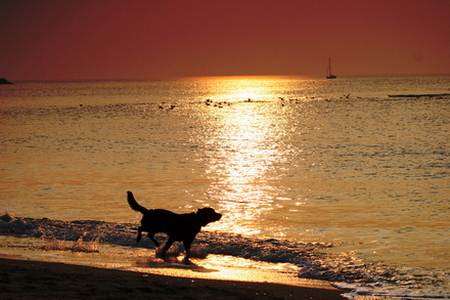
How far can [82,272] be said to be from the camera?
877cm

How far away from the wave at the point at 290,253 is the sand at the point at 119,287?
945 mm

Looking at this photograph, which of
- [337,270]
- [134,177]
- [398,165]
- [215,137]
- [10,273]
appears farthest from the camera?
[215,137]

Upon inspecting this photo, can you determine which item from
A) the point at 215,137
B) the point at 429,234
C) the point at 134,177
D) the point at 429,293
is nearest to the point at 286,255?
the point at 429,293

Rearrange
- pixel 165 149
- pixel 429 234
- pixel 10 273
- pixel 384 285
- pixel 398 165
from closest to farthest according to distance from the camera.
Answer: pixel 10 273, pixel 384 285, pixel 429 234, pixel 398 165, pixel 165 149

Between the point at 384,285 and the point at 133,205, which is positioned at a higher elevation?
the point at 133,205

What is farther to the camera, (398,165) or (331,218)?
(398,165)

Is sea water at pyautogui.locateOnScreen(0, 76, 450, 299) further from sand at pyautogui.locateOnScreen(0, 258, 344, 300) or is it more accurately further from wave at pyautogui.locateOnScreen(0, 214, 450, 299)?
sand at pyautogui.locateOnScreen(0, 258, 344, 300)

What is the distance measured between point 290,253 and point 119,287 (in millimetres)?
3944

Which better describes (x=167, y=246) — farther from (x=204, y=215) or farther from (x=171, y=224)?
(x=204, y=215)

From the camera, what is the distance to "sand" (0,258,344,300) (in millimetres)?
7402

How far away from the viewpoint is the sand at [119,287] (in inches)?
291

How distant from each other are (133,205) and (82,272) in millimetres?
2136

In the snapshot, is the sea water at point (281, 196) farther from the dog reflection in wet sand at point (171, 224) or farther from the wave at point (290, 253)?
the dog reflection in wet sand at point (171, 224)

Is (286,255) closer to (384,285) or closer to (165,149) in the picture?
(384,285)
